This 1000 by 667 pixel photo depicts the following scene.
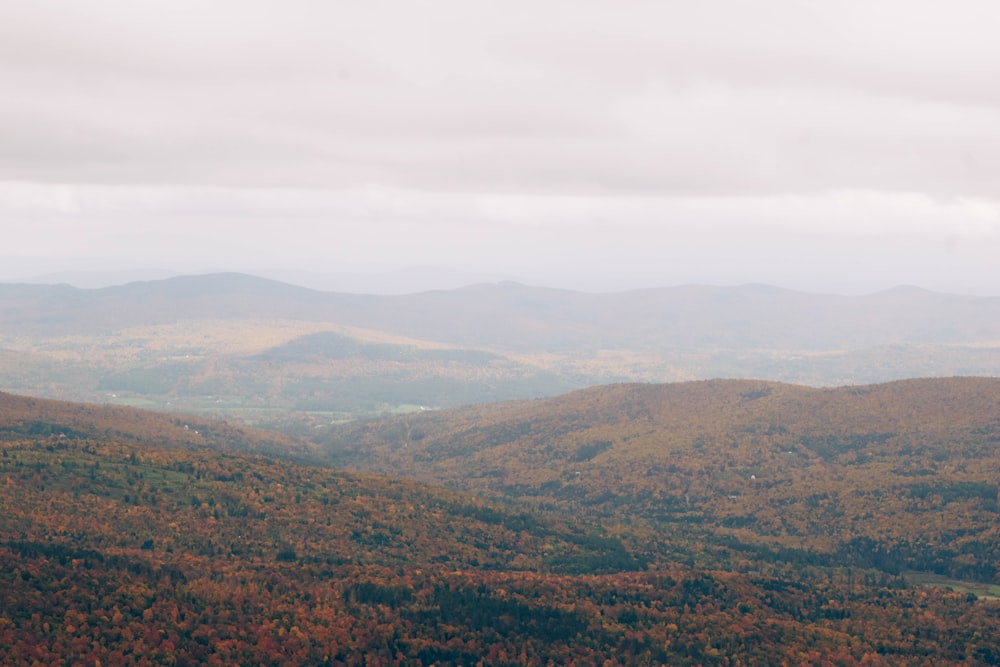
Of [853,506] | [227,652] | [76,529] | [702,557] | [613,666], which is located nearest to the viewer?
[227,652]

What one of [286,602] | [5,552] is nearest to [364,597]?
[286,602]

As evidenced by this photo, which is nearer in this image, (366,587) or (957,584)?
(366,587)

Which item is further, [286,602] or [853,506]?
[853,506]

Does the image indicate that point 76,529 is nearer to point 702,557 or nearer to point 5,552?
point 5,552

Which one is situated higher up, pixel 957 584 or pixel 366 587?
pixel 366 587

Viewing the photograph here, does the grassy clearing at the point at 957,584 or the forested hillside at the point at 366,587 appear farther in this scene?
the grassy clearing at the point at 957,584

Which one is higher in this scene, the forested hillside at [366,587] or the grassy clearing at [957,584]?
the forested hillside at [366,587]

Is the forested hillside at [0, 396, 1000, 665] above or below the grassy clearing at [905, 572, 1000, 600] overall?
above

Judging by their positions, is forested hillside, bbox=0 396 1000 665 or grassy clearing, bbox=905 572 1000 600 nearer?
forested hillside, bbox=0 396 1000 665
